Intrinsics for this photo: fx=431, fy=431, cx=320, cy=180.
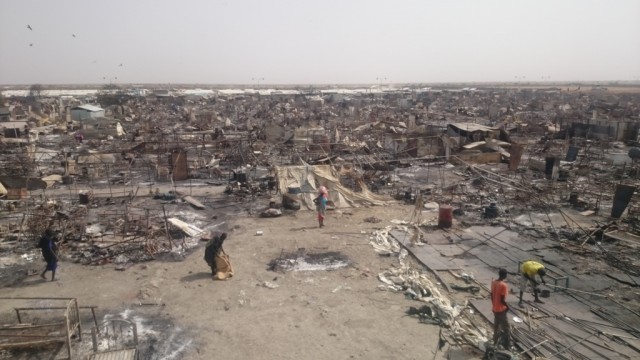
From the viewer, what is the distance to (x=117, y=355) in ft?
20.9

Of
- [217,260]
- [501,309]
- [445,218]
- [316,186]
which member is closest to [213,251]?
[217,260]

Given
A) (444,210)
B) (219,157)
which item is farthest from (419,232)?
(219,157)

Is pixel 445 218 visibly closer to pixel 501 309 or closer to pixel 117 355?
pixel 501 309

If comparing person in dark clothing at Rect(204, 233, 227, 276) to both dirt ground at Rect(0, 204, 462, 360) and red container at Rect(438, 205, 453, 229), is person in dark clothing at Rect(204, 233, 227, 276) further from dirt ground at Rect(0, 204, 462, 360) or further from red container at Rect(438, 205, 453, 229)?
red container at Rect(438, 205, 453, 229)

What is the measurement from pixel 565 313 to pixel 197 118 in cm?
4459

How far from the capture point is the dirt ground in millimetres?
7668

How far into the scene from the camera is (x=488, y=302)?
29.9 feet

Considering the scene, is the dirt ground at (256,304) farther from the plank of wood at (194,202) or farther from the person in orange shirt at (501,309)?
the plank of wood at (194,202)

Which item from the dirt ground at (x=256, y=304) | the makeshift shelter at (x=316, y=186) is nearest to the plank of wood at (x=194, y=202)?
the makeshift shelter at (x=316, y=186)

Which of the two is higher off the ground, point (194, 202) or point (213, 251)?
point (213, 251)

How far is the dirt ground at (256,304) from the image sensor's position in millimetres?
7668

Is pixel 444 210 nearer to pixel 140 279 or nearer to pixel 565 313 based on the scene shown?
pixel 565 313

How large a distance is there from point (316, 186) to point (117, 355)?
1148 centimetres

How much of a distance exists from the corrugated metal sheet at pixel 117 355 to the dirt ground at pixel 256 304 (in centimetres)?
99
